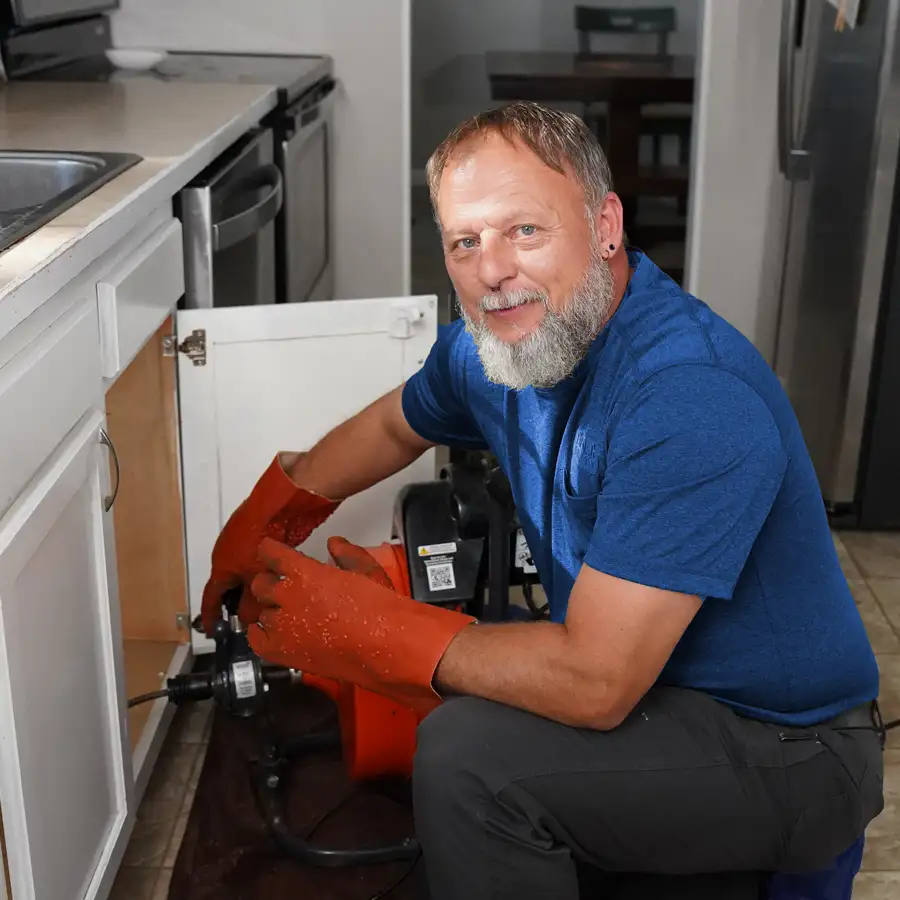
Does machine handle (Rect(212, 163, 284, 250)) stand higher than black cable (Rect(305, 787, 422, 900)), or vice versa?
Result: machine handle (Rect(212, 163, 284, 250))

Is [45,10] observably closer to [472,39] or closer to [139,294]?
[472,39]

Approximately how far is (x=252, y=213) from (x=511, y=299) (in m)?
0.81

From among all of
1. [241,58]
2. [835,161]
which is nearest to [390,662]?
[835,161]

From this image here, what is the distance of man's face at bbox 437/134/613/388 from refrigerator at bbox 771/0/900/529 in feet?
4.86

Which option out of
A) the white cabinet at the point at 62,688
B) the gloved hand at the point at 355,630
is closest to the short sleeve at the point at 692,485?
the gloved hand at the point at 355,630

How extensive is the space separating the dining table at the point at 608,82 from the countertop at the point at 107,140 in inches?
36.0

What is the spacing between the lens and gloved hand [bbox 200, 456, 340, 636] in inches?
65.7

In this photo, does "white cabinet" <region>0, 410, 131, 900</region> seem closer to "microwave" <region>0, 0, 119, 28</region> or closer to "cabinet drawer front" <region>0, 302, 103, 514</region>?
"cabinet drawer front" <region>0, 302, 103, 514</region>

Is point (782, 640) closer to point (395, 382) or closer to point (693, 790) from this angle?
point (693, 790)

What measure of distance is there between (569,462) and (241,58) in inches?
78.7

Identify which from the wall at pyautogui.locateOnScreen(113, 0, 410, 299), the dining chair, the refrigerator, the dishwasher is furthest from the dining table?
the dishwasher

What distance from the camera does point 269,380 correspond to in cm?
185

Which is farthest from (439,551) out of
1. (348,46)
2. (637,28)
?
(637,28)

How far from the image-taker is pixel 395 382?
1909 millimetres
